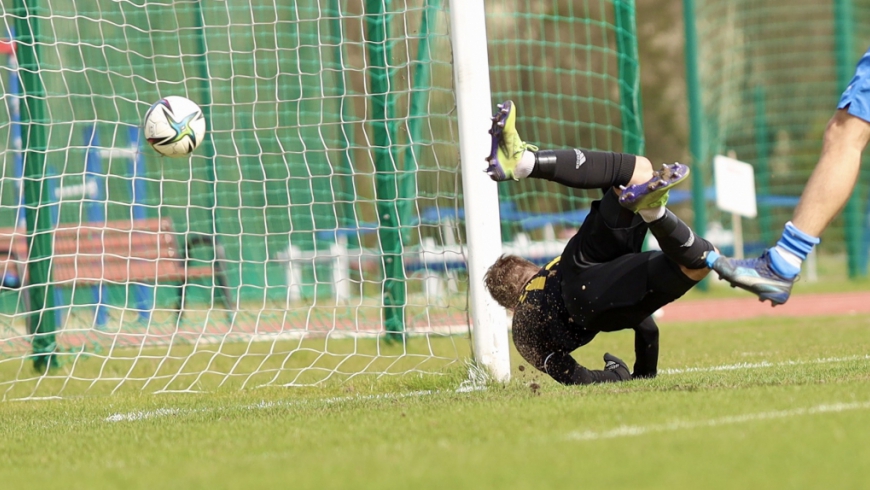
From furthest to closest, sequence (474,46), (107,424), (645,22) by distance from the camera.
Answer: (645,22), (474,46), (107,424)

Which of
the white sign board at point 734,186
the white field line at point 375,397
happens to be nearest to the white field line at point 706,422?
the white field line at point 375,397

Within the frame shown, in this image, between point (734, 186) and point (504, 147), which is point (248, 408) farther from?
point (734, 186)

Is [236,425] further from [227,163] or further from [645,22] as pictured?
[645,22]

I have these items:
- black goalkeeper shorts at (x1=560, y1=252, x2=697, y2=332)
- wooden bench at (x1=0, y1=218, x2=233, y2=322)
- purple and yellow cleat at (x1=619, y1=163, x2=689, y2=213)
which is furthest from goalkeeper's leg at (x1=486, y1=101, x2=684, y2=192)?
wooden bench at (x1=0, y1=218, x2=233, y2=322)

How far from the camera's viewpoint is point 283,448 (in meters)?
3.82

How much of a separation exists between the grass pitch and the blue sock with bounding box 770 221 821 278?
19.1 inches

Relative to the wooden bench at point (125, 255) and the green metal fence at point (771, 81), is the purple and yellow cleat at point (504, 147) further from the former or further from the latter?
the green metal fence at point (771, 81)

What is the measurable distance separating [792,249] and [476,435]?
154 centimetres

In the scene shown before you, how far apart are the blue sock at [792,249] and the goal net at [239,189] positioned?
6.60 ft

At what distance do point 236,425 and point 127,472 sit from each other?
103 centimetres

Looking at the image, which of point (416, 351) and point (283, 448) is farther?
point (416, 351)

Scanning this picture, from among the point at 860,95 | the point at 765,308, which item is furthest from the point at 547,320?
the point at 765,308

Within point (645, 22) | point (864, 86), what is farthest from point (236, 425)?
point (645, 22)

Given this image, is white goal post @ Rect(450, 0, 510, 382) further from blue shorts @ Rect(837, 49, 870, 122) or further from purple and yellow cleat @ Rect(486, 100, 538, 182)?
blue shorts @ Rect(837, 49, 870, 122)
